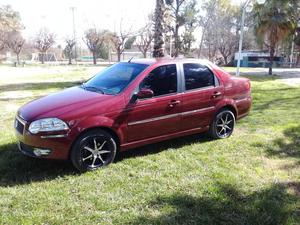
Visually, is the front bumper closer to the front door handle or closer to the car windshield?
the car windshield

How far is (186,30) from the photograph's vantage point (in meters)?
49.2

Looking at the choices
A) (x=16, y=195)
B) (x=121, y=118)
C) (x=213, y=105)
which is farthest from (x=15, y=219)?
(x=213, y=105)

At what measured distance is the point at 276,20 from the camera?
23.7m

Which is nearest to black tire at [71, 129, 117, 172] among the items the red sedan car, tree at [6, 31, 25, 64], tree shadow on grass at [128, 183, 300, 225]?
the red sedan car

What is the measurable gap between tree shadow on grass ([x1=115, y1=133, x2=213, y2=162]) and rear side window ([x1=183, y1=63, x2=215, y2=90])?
3.49ft

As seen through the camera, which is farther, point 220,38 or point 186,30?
point 220,38

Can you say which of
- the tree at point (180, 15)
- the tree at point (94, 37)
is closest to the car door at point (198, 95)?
the tree at point (180, 15)

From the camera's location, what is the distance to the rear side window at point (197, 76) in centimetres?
616

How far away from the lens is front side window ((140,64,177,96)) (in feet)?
18.7

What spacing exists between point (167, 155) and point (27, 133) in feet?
7.30

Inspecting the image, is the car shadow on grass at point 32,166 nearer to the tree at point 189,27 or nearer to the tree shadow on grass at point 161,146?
the tree shadow on grass at point 161,146

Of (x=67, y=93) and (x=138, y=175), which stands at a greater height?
(x=67, y=93)

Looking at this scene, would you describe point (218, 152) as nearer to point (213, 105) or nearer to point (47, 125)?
point (213, 105)

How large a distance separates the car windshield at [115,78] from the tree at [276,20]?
20.2 metres
